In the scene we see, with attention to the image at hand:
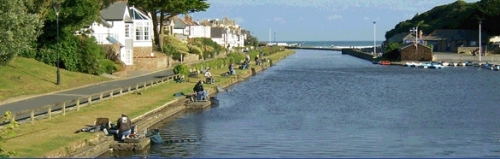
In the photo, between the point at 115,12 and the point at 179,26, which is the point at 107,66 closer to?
the point at 115,12

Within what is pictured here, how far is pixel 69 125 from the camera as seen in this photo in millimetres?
33031

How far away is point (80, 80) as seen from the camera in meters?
56.8

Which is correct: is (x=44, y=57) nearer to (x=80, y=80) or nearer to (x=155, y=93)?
(x=80, y=80)

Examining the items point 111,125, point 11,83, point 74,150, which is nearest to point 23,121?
point 111,125

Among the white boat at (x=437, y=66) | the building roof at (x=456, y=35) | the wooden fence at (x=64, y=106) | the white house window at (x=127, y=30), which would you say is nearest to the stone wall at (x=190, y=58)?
the white house window at (x=127, y=30)

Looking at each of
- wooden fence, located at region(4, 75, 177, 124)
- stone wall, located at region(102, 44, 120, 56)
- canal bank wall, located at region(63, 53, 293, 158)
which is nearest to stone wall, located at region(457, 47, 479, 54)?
stone wall, located at region(102, 44, 120, 56)

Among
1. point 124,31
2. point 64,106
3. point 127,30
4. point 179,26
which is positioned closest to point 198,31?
point 179,26

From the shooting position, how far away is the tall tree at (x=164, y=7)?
3535 inches

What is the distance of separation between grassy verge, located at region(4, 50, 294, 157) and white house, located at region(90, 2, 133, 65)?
2114cm

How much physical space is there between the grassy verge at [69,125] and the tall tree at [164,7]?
3831 centimetres

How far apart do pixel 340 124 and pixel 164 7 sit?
53456 mm

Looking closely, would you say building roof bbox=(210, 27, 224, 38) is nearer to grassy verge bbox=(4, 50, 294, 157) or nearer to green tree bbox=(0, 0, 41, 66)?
grassy verge bbox=(4, 50, 294, 157)

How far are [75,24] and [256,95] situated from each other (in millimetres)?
13216

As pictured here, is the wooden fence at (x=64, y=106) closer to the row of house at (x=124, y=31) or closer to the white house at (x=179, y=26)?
the row of house at (x=124, y=31)
